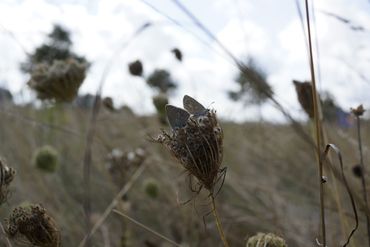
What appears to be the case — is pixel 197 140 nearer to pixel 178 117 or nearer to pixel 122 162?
pixel 178 117

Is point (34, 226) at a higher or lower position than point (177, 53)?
lower

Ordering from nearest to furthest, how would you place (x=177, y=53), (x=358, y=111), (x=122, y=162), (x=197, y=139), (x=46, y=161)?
(x=197, y=139)
(x=358, y=111)
(x=177, y=53)
(x=122, y=162)
(x=46, y=161)

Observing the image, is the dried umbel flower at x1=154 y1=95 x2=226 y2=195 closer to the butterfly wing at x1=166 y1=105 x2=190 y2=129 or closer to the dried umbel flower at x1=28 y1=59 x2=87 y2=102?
the butterfly wing at x1=166 y1=105 x2=190 y2=129

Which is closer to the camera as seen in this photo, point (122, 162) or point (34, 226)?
point (34, 226)

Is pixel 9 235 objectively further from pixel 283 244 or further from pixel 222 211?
pixel 222 211

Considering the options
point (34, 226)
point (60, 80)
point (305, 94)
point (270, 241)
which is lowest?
point (34, 226)

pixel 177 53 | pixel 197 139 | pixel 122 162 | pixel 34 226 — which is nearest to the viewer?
pixel 197 139

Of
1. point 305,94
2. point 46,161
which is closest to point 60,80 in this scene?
point 46,161
